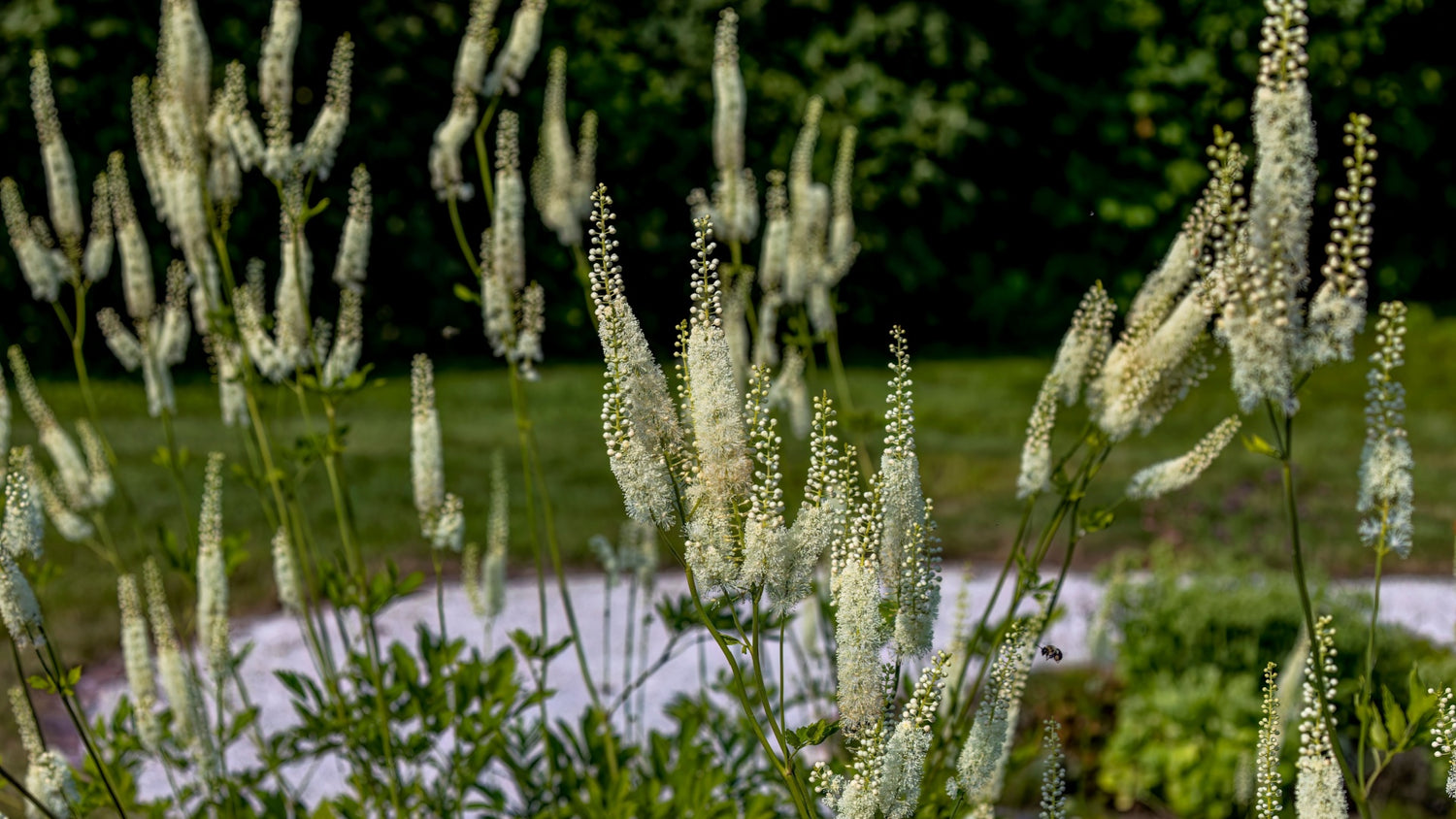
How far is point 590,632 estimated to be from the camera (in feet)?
22.6

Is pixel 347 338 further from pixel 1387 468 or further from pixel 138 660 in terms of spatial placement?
pixel 1387 468

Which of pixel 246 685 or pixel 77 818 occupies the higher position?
pixel 77 818

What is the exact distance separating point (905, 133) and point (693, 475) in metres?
11.0

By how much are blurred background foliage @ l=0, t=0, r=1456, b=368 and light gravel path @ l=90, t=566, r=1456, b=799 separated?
5.07 m

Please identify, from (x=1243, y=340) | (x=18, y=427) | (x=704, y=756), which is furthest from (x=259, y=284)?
(x=18, y=427)

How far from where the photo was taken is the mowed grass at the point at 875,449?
7.46m

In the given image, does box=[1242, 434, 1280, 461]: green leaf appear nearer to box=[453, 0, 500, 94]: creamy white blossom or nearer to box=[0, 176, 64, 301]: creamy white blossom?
box=[453, 0, 500, 94]: creamy white blossom

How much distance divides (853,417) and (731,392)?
76.1 inches

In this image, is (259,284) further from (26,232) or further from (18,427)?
(18,427)

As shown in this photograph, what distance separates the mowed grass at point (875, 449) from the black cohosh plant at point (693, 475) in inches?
88.0

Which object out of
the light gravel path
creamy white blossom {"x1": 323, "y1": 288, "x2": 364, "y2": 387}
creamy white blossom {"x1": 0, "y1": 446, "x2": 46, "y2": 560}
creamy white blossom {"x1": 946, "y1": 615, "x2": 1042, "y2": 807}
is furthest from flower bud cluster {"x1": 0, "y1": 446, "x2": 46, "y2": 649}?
the light gravel path

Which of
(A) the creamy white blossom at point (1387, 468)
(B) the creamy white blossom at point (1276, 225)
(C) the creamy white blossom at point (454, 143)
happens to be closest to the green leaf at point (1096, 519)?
(A) the creamy white blossom at point (1387, 468)

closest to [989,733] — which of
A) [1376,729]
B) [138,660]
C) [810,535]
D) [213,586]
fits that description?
[810,535]

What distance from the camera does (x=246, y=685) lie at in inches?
247
